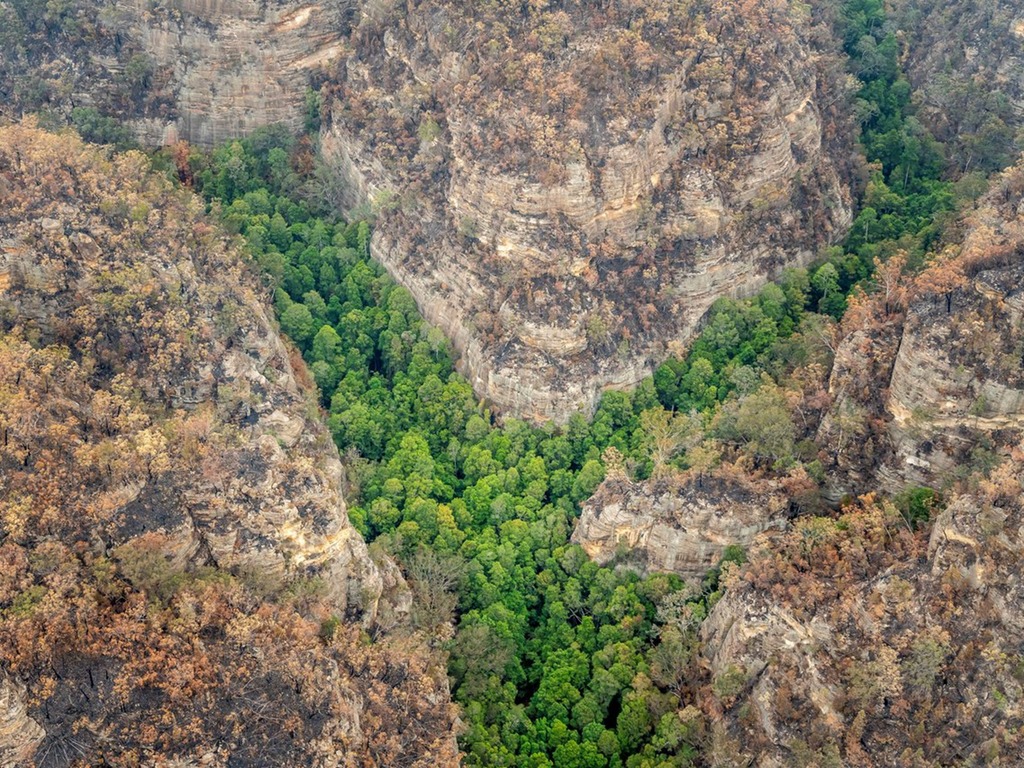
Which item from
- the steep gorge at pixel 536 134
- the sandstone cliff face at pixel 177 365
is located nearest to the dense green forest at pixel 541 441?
the steep gorge at pixel 536 134

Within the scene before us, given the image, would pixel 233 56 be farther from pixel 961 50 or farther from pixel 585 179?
pixel 961 50

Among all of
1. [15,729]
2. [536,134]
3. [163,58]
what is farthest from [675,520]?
[163,58]

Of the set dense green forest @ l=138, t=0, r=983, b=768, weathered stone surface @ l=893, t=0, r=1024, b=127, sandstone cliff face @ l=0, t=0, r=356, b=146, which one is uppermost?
weathered stone surface @ l=893, t=0, r=1024, b=127

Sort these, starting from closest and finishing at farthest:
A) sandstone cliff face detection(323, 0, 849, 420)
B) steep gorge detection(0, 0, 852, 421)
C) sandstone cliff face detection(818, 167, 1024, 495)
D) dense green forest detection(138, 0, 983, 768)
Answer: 1. sandstone cliff face detection(818, 167, 1024, 495)
2. dense green forest detection(138, 0, 983, 768)
3. sandstone cliff face detection(323, 0, 849, 420)
4. steep gorge detection(0, 0, 852, 421)

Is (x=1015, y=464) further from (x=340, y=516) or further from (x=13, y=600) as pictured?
(x=13, y=600)

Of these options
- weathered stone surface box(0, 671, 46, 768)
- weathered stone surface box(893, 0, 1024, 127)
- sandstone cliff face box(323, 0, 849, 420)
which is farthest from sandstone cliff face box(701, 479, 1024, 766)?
weathered stone surface box(893, 0, 1024, 127)

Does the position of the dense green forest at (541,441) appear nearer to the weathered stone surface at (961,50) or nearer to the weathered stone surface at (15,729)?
the weathered stone surface at (961,50)

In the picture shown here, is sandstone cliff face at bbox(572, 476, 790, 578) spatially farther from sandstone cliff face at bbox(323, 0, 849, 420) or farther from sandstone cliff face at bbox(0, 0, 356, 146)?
sandstone cliff face at bbox(0, 0, 356, 146)
